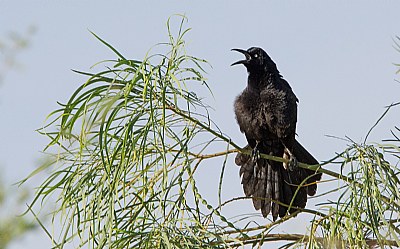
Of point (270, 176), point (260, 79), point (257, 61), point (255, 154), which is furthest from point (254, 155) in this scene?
point (257, 61)

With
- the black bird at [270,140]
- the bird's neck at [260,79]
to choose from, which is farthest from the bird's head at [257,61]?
the black bird at [270,140]

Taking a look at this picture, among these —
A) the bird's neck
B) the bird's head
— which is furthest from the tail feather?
the bird's head

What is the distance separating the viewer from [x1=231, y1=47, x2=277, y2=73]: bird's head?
4.07 metres

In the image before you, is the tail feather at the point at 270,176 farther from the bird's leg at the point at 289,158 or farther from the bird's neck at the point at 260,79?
the bird's neck at the point at 260,79

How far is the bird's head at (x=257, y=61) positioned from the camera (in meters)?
4.07

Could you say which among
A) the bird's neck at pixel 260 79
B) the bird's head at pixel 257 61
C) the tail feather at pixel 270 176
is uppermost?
the bird's head at pixel 257 61

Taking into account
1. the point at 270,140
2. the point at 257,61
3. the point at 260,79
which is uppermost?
the point at 257,61

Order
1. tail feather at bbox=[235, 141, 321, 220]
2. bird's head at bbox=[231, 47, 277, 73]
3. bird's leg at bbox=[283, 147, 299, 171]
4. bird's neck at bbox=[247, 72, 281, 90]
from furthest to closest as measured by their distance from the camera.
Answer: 1. bird's head at bbox=[231, 47, 277, 73]
2. bird's neck at bbox=[247, 72, 281, 90]
3. tail feather at bbox=[235, 141, 321, 220]
4. bird's leg at bbox=[283, 147, 299, 171]

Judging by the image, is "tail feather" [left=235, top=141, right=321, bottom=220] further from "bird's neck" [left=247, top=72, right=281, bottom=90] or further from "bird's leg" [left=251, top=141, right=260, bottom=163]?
"bird's neck" [left=247, top=72, right=281, bottom=90]

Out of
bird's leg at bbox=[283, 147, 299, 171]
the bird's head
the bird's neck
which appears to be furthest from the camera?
the bird's head

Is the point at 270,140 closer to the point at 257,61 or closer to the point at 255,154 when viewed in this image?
the point at 255,154

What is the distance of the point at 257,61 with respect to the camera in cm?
411

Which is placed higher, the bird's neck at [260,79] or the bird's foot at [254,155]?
the bird's neck at [260,79]

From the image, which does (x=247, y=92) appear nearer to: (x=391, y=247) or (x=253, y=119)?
(x=253, y=119)
